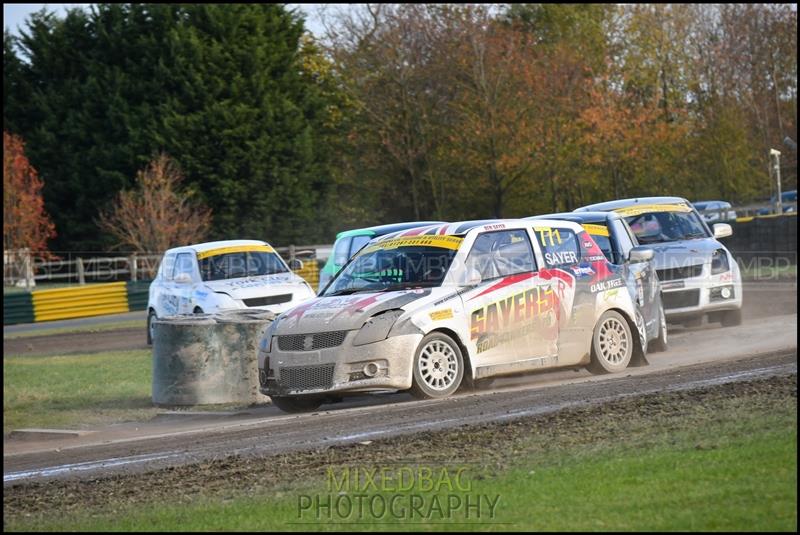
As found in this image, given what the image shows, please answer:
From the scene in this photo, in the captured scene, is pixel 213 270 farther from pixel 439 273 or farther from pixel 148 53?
pixel 148 53

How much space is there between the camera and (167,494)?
7.76 metres

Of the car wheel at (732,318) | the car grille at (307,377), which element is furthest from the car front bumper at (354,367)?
the car wheel at (732,318)

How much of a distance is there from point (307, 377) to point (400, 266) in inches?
65.3

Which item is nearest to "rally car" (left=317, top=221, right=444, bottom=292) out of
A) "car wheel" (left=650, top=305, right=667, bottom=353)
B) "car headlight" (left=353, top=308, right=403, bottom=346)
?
"car wheel" (left=650, top=305, right=667, bottom=353)

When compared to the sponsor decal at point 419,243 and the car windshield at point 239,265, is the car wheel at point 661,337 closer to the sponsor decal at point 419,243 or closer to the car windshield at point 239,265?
the sponsor decal at point 419,243

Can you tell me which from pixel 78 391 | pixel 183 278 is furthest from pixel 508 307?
pixel 183 278

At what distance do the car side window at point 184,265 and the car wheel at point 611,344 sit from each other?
920cm

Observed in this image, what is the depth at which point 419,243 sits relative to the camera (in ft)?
42.0

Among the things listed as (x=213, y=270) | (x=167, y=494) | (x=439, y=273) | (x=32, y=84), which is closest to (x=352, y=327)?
(x=439, y=273)

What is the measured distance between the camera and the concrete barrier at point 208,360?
45.3 feet

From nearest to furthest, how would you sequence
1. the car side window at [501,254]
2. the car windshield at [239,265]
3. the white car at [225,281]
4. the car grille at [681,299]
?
the car side window at [501,254] → the car grille at [681,299] → the white car at [225,281] → the car windshield at [239,265]

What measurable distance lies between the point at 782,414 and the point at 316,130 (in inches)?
2044

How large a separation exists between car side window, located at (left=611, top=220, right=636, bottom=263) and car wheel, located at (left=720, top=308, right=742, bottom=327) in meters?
2.48

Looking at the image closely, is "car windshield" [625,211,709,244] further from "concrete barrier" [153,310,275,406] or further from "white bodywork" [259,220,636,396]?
"concrete barrier" [153,310,275,406]
